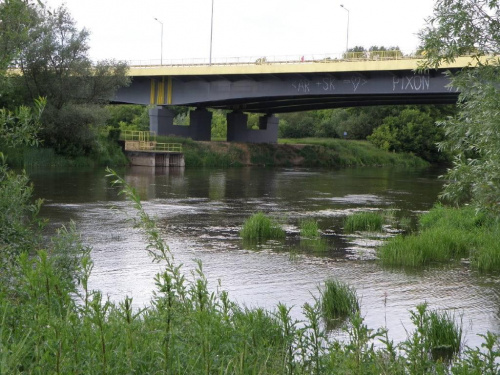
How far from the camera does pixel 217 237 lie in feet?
62.4

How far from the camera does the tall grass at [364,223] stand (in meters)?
20.8

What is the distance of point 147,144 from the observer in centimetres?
5344

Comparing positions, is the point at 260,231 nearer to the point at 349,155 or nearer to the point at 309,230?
the point at 309,230

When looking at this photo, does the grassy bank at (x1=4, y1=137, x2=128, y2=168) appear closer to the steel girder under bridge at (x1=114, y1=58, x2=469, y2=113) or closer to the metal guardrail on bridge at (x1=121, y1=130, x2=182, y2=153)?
the metal guardrail on bridge at (x1=121, y1=130, x2=182, y2=153)

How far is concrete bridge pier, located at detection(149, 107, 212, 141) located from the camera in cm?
5816

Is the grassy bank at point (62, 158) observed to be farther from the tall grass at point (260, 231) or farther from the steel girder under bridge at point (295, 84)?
the tall grass at point (260, 231)

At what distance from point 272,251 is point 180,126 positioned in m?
43.8

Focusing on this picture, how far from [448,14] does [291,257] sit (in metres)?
6.09

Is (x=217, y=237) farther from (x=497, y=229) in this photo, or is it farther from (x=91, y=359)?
(x=91, y=359)

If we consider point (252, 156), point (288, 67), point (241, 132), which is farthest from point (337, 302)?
point (241, 132)

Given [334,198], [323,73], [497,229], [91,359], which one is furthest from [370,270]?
[323,73]

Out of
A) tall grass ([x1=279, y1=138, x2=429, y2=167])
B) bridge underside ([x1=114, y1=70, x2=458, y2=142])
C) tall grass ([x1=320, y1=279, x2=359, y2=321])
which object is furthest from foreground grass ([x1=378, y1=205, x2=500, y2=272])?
tall grass ([x1=279, y1=138, x2=429, y2=167])

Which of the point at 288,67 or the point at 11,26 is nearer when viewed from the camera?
the point at 11,26

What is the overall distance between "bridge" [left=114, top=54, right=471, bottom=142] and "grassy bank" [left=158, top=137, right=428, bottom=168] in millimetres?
3368
